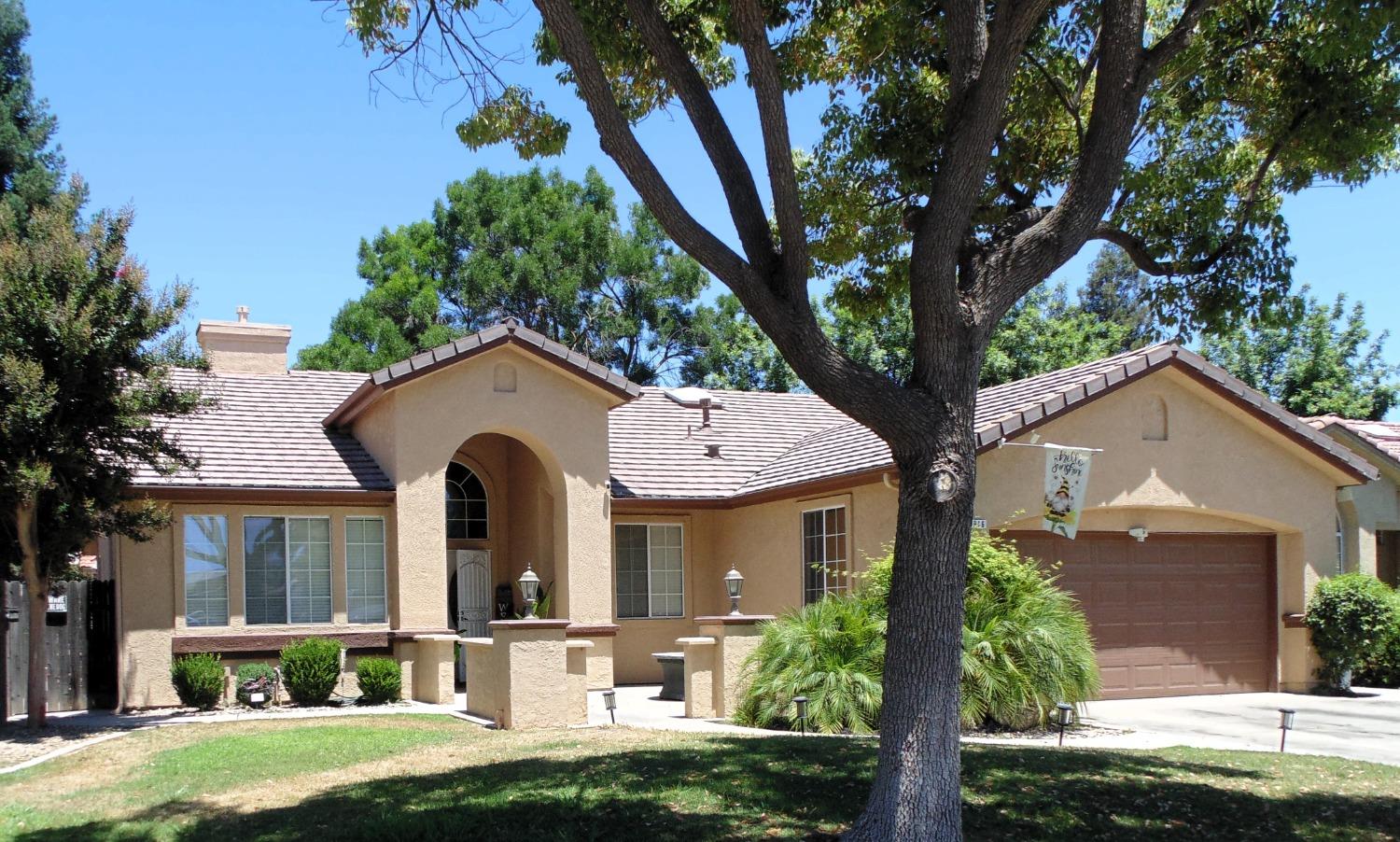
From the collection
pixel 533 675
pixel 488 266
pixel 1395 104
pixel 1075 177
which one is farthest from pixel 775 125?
pixel 488 266

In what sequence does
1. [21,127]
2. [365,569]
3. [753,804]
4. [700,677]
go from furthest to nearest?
[21,127], [365,569], [700,677], [753,804]

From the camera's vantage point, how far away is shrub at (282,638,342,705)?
1756 cm

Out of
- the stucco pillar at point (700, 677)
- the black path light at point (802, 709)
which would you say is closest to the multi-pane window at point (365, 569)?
the stucco pillar at point (700, 677)

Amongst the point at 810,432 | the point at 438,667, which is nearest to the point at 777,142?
the point at 438,667

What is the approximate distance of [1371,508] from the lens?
Answer: 22.8m

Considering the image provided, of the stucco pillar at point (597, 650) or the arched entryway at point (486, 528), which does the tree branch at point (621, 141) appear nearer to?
the stucco pillar at point (597, 650)

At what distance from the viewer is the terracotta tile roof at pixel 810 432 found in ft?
57.9

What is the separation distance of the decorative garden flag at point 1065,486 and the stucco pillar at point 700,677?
4831 mm

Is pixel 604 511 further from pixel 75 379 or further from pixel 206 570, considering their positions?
pixel 75 379

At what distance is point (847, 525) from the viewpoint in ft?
61.5

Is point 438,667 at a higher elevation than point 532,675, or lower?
lower

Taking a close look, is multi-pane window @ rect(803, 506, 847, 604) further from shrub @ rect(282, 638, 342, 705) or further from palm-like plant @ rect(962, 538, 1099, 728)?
shrub @ rect(282, 638, 342, 705)

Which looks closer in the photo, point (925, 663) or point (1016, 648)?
point (925, 663)

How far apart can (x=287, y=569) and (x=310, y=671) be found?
1749 mm
